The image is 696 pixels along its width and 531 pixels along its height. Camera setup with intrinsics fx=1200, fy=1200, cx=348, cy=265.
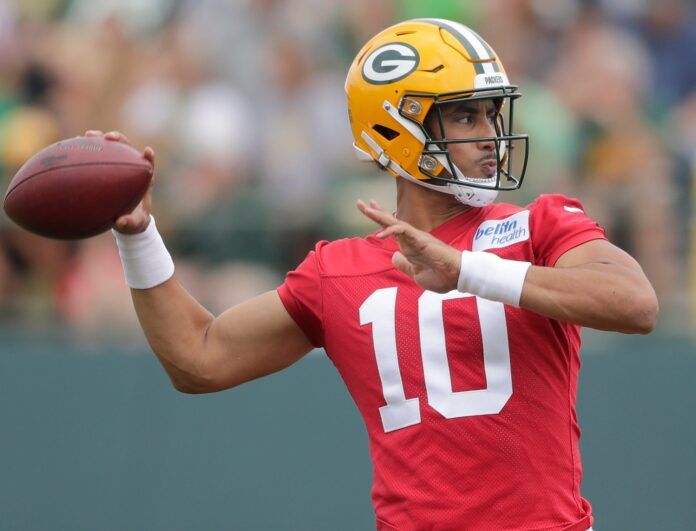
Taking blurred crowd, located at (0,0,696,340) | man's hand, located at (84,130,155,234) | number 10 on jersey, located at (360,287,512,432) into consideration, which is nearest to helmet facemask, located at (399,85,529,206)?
number 10 on jersey, located at (360,287,512,432)

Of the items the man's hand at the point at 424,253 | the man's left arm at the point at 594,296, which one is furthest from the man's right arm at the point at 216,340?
the man's left arm at the point at 594,296

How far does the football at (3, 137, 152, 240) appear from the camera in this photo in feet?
11.4

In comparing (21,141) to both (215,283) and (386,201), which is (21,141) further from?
(386,201)

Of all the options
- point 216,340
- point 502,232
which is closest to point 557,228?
A: point 502,232

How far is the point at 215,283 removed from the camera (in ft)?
20.2

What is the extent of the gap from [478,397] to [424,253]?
0.50 meters

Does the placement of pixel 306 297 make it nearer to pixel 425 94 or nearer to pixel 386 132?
pixel 386 132

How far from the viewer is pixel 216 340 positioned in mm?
3781

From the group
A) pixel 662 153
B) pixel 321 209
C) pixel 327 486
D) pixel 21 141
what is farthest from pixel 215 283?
pixel 662 153

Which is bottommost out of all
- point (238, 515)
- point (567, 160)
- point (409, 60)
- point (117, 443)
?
point (238, 515)

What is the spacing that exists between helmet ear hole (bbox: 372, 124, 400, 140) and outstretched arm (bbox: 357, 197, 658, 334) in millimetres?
671

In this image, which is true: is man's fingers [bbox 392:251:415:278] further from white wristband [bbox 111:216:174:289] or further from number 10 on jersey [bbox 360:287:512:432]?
white wristband [bbox 111:216:174:289]

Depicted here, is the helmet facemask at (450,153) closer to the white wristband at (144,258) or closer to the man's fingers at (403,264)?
A: the man's fingers at (403,264)

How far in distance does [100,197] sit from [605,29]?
4.60 metres
